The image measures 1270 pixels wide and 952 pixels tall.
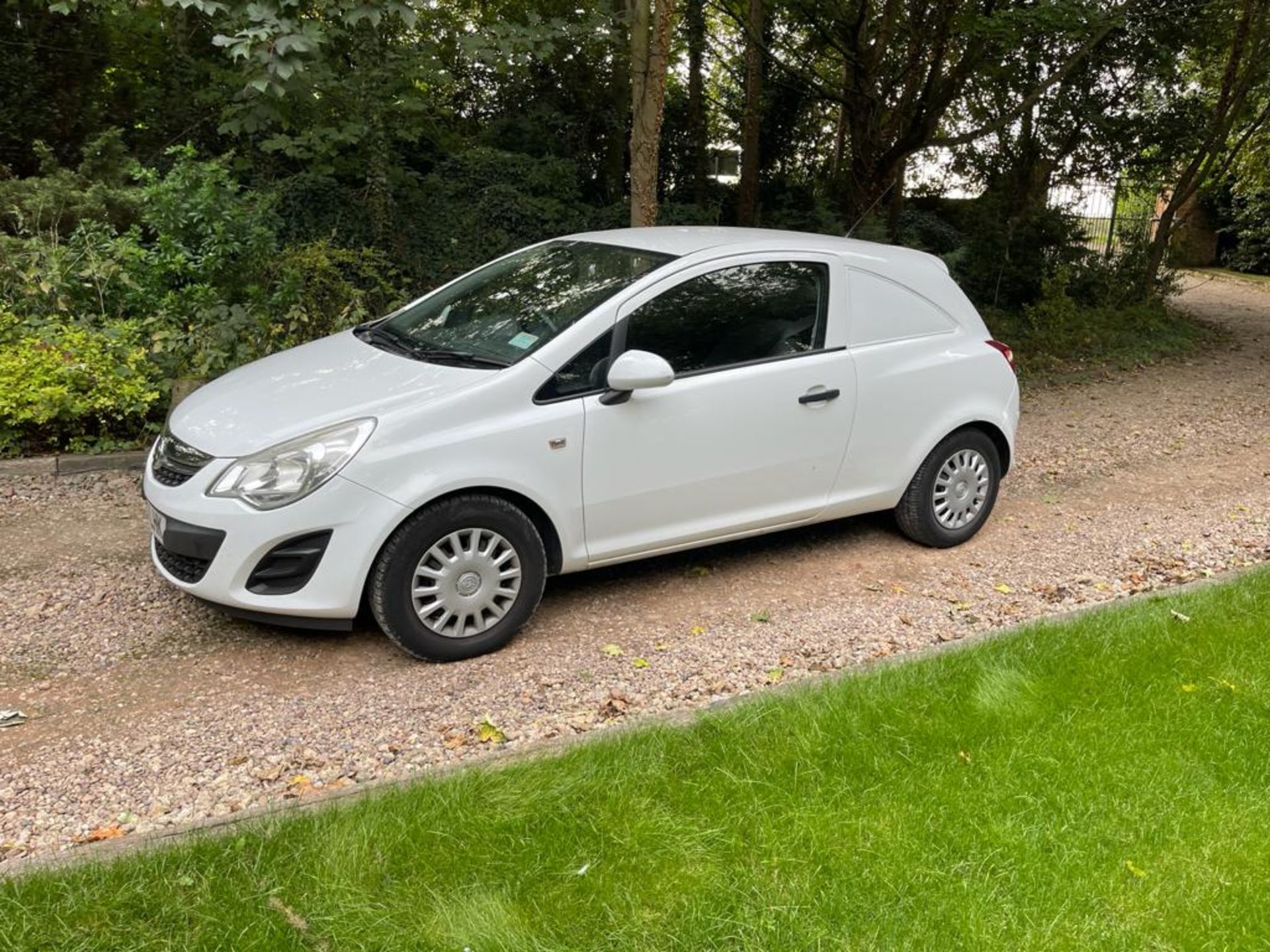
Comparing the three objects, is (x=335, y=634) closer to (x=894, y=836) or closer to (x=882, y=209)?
(x=894, y=836)

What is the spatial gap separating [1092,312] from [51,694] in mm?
12626

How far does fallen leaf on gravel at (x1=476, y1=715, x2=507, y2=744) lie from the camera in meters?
3.79

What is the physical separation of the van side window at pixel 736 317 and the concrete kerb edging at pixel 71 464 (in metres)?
3.82

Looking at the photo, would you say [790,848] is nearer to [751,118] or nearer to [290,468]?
[290,468]

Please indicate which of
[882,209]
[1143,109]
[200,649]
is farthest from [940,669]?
[1143,109]

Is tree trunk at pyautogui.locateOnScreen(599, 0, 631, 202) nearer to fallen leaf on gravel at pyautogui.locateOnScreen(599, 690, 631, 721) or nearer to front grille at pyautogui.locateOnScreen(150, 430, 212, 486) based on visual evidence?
front grille at pyautogui.locateOnScreen(150, 430, 212, 486)

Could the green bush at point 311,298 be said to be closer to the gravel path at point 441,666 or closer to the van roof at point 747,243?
the gravel path at point 441,666

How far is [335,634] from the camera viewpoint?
4602 mm

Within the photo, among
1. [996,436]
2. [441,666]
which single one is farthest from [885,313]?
[441,666]

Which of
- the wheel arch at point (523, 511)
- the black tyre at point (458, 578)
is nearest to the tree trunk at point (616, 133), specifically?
the wheel arch at point (523, 511)

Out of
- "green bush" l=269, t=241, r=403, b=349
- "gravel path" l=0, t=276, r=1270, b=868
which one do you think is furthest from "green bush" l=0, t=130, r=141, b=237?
"gravel path" l=0, t=276, r=1270, b=868

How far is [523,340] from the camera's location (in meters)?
4.59

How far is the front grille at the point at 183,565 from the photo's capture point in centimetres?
416

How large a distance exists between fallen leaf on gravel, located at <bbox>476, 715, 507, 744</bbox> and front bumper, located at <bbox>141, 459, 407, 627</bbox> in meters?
0.70
